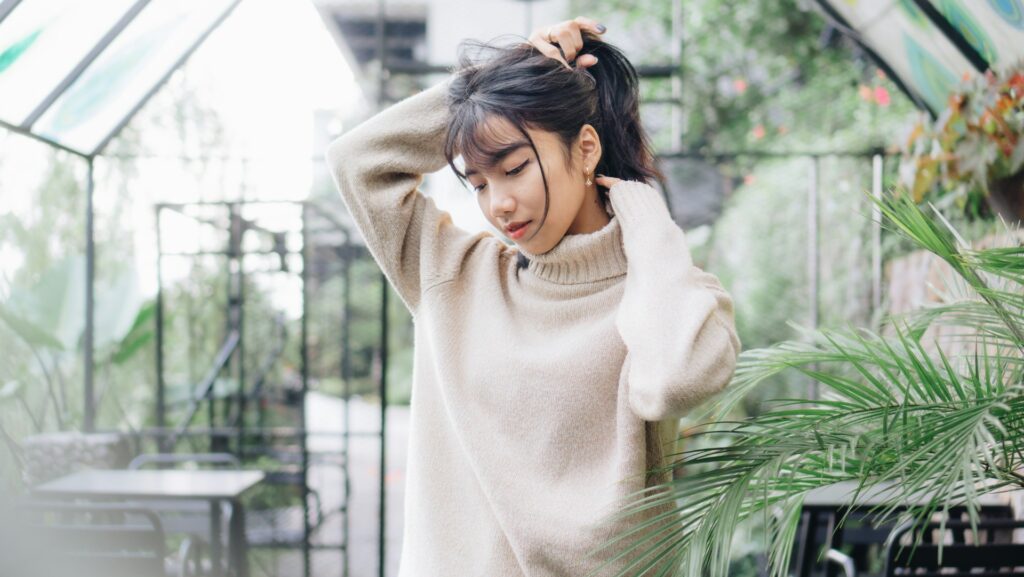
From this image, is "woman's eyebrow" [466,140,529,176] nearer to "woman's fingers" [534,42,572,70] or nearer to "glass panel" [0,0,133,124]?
"woman's fingers" [534,42,572,70]

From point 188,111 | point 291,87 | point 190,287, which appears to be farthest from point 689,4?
point 190,287

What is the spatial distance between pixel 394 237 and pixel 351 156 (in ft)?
0.45

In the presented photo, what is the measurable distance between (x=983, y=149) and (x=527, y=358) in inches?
65.0

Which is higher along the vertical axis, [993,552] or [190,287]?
[190,287]

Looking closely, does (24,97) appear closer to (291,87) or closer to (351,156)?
(351,156)

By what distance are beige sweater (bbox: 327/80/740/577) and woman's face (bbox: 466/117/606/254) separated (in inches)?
1.5

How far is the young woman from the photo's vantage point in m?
0.99

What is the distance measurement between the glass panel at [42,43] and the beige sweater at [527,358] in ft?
4.08

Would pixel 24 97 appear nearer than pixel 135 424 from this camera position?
Yes

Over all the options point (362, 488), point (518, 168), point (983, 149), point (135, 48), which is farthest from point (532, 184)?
point (362, 488)

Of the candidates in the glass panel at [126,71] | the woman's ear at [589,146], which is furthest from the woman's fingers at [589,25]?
the glass panel at [126,71]

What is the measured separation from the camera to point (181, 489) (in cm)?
251

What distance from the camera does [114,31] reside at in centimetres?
235

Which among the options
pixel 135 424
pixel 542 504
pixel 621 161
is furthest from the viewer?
pixel 135 424
